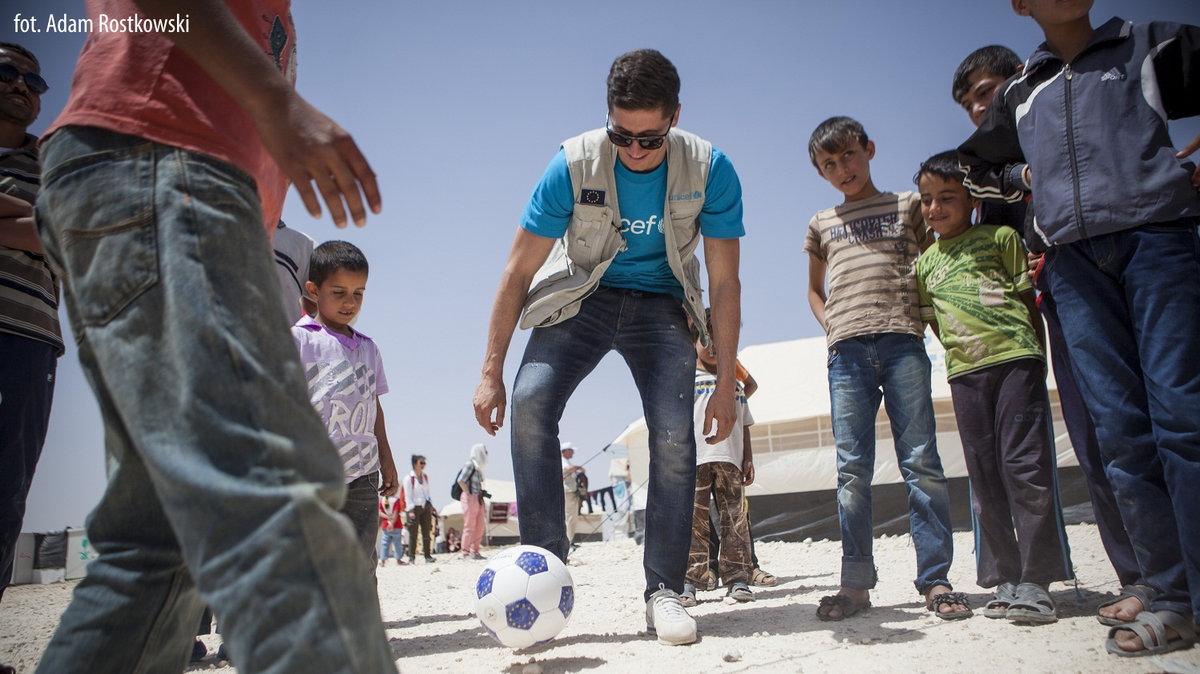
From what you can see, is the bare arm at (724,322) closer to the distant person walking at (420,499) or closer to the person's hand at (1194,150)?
the person's hand at (1194,150)

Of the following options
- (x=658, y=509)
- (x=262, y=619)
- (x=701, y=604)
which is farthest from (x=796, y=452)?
(x=262, y=619)

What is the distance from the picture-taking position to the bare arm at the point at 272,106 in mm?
1085

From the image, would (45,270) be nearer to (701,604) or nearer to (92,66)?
(92,66)

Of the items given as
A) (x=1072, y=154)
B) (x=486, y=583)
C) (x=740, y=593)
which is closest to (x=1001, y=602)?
(x=740, y=593)

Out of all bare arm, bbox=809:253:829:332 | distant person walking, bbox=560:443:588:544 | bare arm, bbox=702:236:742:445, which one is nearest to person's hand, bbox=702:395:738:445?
bare arm, bbox=702:236:742:445

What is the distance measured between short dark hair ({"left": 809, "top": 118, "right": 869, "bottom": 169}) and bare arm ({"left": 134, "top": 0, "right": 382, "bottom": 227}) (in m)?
3.00

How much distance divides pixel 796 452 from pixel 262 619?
11.4m

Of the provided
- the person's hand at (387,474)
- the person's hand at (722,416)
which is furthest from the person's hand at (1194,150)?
the person's hand at (387,474)

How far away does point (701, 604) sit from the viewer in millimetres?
3826

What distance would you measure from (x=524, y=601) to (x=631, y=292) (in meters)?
1.26

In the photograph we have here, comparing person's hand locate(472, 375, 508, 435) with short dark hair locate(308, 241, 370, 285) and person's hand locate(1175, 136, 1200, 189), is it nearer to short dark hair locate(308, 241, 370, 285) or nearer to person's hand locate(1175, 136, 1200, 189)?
short dark hair locate(308, 241, 370, 285)

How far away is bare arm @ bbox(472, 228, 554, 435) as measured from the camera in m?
2.83

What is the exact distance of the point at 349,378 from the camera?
3.21 metres

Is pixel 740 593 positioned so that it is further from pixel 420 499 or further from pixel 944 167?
pixel 420 499
